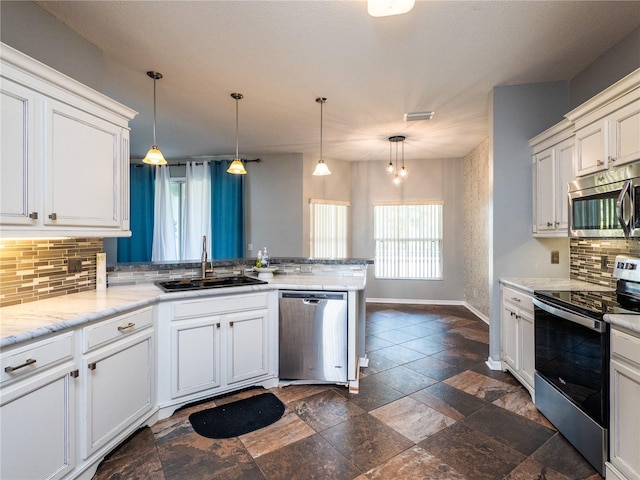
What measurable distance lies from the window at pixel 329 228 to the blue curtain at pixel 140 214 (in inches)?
115

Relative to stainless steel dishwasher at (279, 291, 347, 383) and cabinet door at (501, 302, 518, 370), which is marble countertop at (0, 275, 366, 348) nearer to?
stainless steel dishwasher at (279, 291, 347, 383)

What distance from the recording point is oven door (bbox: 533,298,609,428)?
5.58ft

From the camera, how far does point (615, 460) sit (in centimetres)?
163

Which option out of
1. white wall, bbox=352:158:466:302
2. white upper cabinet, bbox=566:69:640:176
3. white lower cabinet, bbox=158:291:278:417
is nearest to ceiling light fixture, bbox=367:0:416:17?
white upper cabinet, bbox=566:69:640:176

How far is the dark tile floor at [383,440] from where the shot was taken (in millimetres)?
1763

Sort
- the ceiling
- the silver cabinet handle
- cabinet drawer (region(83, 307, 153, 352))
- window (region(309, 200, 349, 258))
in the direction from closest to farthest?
the silver cabinet handle
cabinet drawer (region(83, 307, 153, 352))
the ceiling
window (region(309, 200, 349, 258))

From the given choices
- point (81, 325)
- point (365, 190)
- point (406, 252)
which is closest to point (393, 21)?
point (81, 325)

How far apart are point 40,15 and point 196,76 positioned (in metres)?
1.09

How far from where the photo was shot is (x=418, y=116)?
380cm

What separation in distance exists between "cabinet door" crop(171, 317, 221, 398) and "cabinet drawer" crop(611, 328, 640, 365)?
246 cm

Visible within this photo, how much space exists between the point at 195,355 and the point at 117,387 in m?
0.55

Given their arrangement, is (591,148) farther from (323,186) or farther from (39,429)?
(323,186)

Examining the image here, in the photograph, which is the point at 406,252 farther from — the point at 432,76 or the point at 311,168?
the point at 432,76

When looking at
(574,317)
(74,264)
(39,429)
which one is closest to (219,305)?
(74,264)
